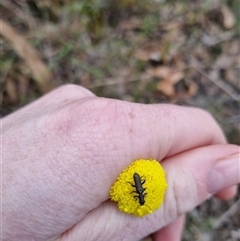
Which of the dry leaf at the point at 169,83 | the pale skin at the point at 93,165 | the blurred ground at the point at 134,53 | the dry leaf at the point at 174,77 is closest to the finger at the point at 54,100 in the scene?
the pale skin at the point at 93,165

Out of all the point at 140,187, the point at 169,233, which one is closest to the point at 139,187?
the point at 140,187

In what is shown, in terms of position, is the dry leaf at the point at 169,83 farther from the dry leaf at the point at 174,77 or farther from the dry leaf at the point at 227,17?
the dry leaf at the point at 227,17

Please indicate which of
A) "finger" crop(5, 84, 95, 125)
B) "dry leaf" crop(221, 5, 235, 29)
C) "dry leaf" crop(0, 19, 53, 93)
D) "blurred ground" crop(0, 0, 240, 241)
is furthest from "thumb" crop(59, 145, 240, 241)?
"dry leaf" crop(221, 5, 235, 29)

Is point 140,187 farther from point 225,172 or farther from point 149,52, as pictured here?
→ point 149,52

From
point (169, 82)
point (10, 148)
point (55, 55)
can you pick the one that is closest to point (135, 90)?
point (169, 82)

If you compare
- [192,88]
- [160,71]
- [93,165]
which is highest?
[93,165]

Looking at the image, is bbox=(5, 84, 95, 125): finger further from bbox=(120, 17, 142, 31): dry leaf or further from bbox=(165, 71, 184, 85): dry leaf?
bbox=(120, 17, 142, 31): dry leaf
